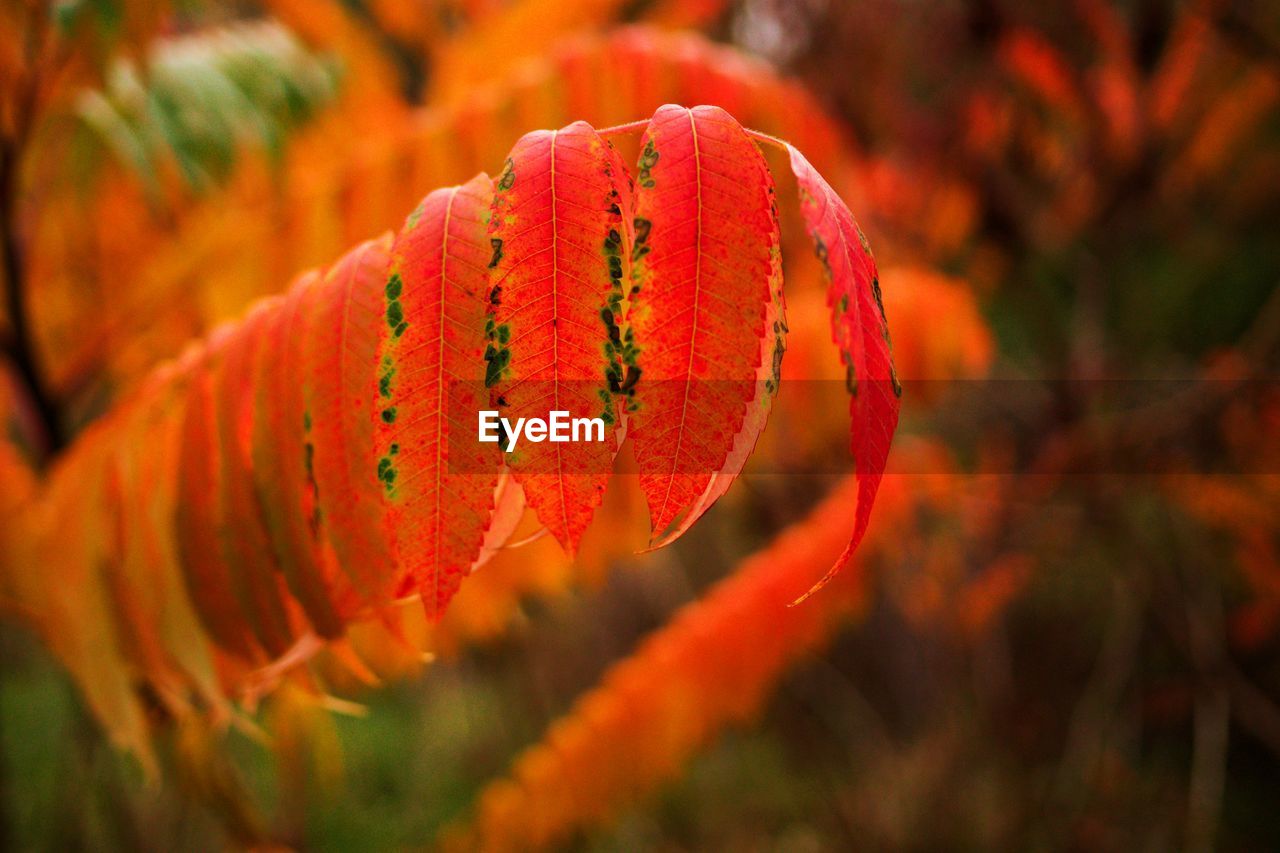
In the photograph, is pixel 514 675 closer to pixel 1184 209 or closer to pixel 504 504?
pixel 1184 209

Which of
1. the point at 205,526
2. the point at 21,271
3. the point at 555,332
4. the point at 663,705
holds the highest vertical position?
the point at 21,271

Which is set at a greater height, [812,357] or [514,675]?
[812,357]

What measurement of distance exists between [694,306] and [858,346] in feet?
0.28

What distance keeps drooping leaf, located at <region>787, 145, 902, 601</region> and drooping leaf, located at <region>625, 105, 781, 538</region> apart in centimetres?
3

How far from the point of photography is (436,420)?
0.47m

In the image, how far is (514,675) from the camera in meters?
4.90

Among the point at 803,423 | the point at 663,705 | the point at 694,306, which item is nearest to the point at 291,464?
the point at 694,306

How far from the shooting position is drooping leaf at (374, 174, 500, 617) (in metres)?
0.47

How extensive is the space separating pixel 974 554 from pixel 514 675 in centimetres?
284

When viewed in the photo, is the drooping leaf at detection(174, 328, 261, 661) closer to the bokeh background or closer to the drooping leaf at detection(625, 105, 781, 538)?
the bokeh background

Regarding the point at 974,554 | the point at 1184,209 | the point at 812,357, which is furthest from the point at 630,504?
the point at 1184,209

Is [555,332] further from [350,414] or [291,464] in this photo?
[291,464]

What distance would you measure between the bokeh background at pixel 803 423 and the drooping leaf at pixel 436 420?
1.32 feet

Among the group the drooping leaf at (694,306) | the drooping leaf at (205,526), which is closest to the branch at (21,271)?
the drooping leaf at (205,526)
